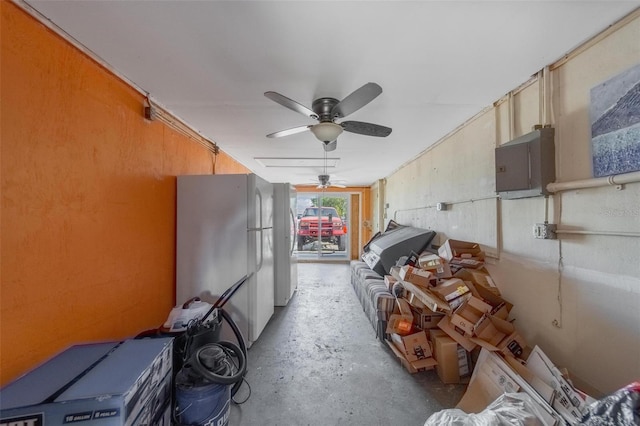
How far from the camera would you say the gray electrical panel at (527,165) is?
1677 millimetres

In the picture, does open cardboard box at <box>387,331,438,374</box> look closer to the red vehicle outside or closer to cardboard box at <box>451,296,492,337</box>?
cardboard box at <box>451,296,492,337</box>

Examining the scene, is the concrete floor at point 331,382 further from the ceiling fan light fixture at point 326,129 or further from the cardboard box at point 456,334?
the ceiling fan light fixture at point 326,129

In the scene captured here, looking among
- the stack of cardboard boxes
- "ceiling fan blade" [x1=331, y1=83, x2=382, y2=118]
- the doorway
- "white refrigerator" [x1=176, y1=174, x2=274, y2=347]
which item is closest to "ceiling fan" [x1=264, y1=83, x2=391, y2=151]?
"ceiling fan blade" [x1=331, y1=83, x2=382, y2=118]

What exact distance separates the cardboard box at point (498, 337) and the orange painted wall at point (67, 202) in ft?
8.60

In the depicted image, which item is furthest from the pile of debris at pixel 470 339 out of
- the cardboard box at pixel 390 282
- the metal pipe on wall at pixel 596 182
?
the metal pipe on wall at pixel 596 182

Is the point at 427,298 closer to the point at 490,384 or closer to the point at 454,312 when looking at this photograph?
the point at 454,312

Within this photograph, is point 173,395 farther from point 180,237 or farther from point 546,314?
point 546,314

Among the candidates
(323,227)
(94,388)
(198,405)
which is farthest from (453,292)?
(323,227)

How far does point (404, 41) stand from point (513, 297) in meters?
2.06

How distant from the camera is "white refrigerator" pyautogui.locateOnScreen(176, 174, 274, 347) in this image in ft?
8.38

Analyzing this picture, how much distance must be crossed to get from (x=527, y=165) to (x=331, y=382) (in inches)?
85.8

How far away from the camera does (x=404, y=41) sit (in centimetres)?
146

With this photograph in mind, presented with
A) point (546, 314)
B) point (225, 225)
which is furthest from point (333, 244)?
point (546, 314)

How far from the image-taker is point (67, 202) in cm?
147
